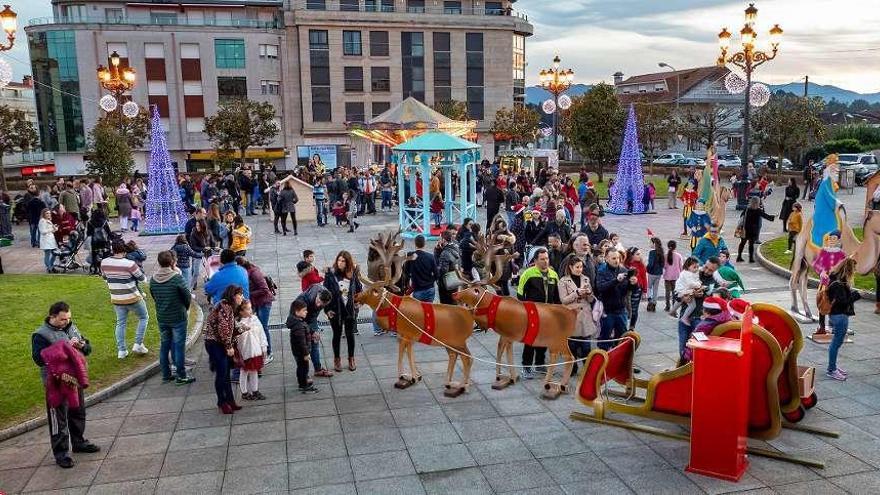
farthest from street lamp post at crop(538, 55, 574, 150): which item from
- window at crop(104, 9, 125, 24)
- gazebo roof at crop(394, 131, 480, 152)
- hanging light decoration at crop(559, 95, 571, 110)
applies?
window at crop(104, 9, 125, 24)

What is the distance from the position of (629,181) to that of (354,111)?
35055 millimetres

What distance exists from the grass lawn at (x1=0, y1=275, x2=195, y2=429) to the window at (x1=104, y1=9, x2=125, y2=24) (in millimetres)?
43632

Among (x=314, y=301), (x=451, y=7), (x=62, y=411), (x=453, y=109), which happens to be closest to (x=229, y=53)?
(x=453, y=109)

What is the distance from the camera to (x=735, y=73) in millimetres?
21688

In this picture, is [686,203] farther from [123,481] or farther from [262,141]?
[262,141]

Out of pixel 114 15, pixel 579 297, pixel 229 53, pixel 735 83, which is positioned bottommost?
pixel 579 297

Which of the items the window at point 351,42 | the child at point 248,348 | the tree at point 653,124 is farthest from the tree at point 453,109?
the child at point 248,348

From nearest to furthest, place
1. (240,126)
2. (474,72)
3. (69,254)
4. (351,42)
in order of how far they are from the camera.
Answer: (69,254) → (240,126) → (351,42) → (474,72)

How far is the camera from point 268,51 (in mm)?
54438

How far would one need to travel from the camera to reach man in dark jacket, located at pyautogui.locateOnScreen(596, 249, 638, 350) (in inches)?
351

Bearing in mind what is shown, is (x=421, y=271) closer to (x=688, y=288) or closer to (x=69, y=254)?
(x=688, y=288)

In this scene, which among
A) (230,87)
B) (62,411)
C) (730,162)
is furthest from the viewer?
(230,87)

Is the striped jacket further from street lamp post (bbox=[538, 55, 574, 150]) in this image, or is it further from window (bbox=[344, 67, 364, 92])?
window (bbox=[344, 67, 364, 92])

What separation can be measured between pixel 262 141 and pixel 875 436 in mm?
43384
